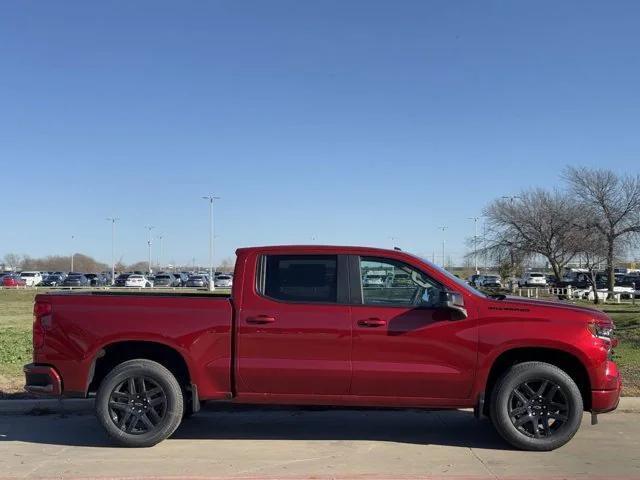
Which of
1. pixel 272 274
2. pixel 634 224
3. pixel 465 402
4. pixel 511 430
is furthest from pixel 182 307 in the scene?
pixel 634 224

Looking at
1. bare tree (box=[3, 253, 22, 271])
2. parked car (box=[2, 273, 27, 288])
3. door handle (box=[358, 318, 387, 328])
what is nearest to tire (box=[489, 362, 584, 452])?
door handle (box=[358, 318, 387, 328])

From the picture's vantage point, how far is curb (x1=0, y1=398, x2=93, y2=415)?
7578 mm

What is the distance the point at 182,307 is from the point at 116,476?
1.56 metres

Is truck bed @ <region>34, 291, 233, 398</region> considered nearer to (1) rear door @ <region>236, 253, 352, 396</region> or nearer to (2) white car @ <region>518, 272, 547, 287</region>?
(1) rear door @ <region>236, 253, 352, 396</region>

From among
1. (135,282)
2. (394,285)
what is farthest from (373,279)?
(135,282)

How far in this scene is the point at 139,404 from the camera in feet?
20.0

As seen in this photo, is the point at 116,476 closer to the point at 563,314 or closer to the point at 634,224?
the point at 563,314

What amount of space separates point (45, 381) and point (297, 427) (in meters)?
2.60

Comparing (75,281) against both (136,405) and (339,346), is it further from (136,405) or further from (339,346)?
(339,346)

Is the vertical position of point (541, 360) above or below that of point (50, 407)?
above

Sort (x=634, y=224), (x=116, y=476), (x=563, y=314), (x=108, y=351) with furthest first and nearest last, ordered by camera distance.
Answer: (x=634, y=224)
(x=108, y=351)
(x=563, y=314)
(x=116, y=476)

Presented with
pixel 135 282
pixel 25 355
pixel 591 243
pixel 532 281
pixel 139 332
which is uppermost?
pixel 591 243

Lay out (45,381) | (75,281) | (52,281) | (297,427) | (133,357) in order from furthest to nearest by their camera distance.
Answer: (52,281)
(75,281)
(297,427)
(133,357)
(45,381)

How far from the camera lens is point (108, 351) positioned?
21.0 feet
